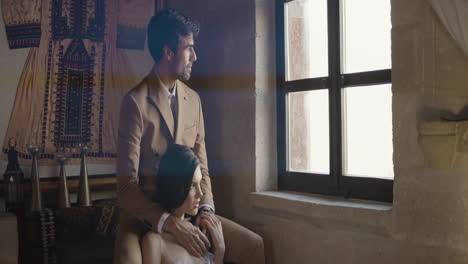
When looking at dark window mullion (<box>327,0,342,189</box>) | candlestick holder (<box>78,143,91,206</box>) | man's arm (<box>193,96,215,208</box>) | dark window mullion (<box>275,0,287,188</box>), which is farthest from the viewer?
dark window mullion (<box>275,0,287,188</box>)

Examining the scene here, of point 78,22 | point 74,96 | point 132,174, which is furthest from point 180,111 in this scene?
point 78,22

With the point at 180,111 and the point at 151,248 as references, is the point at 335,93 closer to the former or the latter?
the point at 180,111

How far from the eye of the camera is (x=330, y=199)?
2.54 metres

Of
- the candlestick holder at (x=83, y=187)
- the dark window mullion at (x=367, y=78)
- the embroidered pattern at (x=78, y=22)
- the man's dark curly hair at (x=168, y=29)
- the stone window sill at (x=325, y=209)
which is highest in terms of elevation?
the embroidered pattern at (x=78, y=22)

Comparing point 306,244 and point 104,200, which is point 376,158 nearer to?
point 306,244

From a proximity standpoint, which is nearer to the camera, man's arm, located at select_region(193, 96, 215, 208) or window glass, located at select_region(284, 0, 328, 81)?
man's arm, located at select_region(193, 96, 215, 208)

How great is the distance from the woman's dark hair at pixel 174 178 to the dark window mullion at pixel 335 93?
93 centimetres

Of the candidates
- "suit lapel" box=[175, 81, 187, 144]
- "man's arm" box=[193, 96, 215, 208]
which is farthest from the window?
"suit lapel" box=[175, 81, 187, 144]

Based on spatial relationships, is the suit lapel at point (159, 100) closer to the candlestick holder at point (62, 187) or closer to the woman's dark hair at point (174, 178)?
the woman's dark hair at point (174, 178)

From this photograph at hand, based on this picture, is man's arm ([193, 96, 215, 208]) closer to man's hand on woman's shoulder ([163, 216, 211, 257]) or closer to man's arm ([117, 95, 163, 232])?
man's hand on woman's shoulder ([163, 216, 211, 257])

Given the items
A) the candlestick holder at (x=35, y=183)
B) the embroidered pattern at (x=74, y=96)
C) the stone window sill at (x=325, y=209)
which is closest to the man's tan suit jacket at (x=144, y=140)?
the stone window sill at (x=325, y=209)

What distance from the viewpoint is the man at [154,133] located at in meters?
1.92

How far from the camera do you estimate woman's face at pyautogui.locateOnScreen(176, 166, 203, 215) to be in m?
1.92

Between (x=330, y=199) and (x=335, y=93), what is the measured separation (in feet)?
1.77
